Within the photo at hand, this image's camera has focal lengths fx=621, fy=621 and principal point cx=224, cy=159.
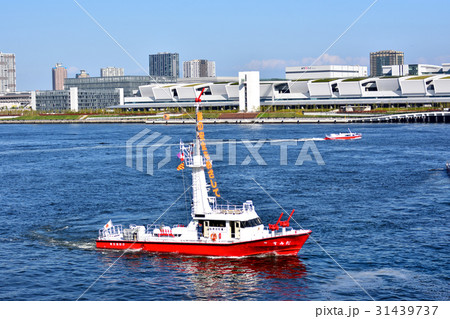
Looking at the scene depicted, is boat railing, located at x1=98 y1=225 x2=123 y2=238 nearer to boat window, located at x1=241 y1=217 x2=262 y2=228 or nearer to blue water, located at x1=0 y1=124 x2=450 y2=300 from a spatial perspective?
blue water, located at x1=0 y1=124 x2=450 y2=300

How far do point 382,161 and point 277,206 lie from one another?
132 ft

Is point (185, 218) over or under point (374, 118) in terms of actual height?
under

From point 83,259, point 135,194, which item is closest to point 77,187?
point 135,194

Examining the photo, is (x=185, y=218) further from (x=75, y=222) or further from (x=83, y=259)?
(x=83, y=259)

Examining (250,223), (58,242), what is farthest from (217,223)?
(58,242)

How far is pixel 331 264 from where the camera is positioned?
40.3 meters

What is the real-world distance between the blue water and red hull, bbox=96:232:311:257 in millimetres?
569

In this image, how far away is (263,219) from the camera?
52.3m

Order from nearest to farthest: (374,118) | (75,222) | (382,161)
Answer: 1. (75,222)
2. (382,161)
3. (374,118)

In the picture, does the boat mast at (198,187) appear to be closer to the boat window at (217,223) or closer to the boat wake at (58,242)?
the boat window at (217,223)

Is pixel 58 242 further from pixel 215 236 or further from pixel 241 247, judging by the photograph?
pixel 241 247

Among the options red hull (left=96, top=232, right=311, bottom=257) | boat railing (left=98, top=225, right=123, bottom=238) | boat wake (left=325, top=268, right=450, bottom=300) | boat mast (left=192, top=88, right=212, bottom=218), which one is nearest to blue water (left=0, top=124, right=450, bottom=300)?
boat wake (left=325, top=268, right=450, bottom=300)

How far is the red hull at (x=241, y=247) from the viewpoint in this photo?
135ft
